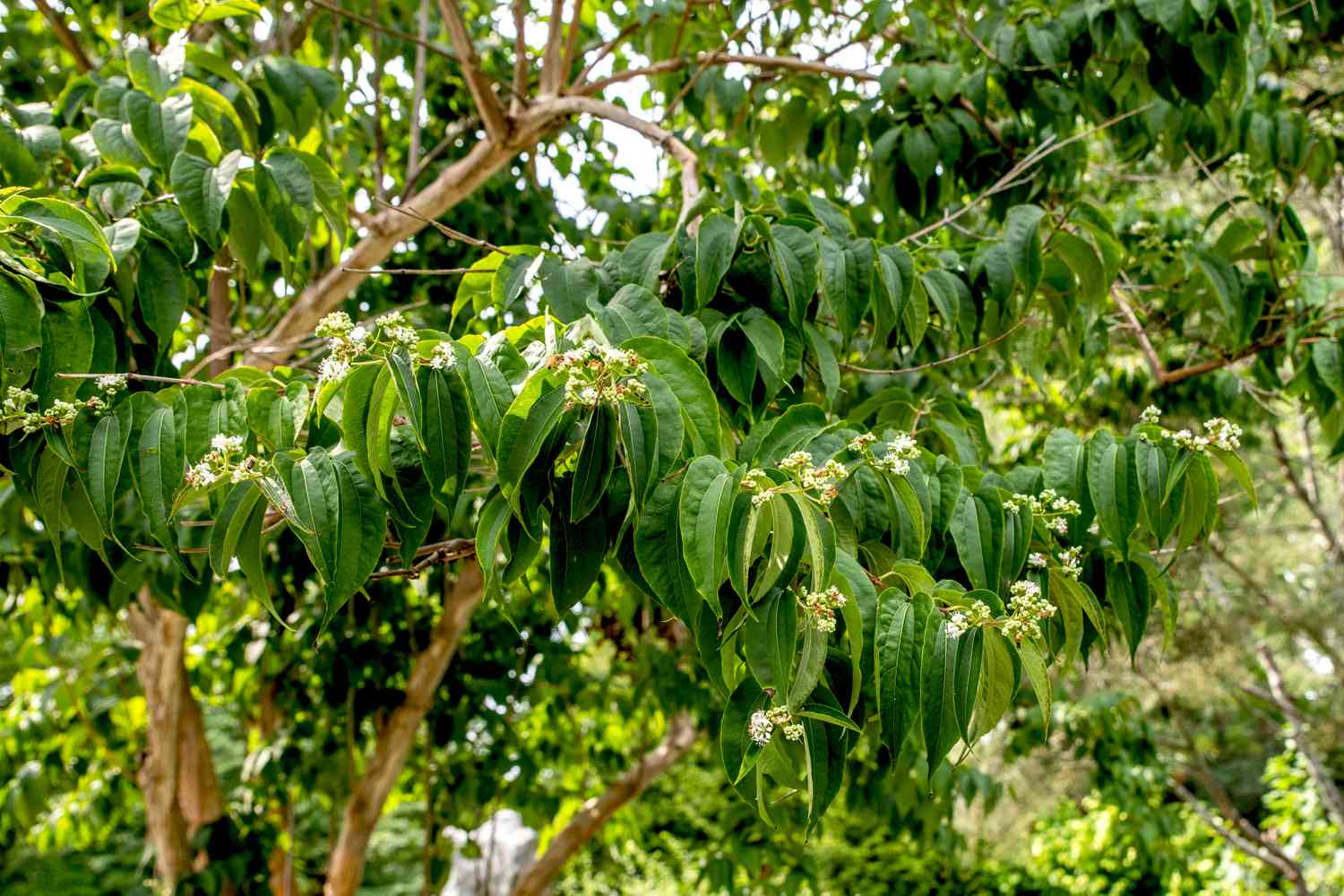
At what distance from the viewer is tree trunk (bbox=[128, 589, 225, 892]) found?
2.95m

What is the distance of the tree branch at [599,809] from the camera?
11.3 ft

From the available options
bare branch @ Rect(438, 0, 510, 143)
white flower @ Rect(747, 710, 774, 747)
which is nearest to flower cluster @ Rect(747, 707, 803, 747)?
white flower @ Rect(747, 710, 774, 747)

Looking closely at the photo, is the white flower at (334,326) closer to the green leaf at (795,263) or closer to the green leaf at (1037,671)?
the green leaf at (795,263)

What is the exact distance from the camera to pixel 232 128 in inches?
69.1

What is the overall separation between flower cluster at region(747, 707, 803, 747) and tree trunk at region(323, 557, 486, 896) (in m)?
1.93

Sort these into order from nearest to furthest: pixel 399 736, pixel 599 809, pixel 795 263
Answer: pixel 795 263 → pixel 399 736 → pixel 599 809

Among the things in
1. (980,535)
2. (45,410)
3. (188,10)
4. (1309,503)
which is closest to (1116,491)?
(980,535)

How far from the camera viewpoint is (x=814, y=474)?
0.98 m

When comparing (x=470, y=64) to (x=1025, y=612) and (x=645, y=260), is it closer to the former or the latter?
(x=645, y=260)

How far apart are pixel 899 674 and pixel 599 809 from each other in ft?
9.06

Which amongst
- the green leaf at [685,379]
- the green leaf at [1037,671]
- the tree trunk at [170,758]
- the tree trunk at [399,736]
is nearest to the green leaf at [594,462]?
the green leaf at [685,379]

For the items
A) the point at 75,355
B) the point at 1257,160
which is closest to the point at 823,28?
the point at 1257,160

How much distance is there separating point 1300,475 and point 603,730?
11.8ft

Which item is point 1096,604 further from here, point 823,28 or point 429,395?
point 823,28
